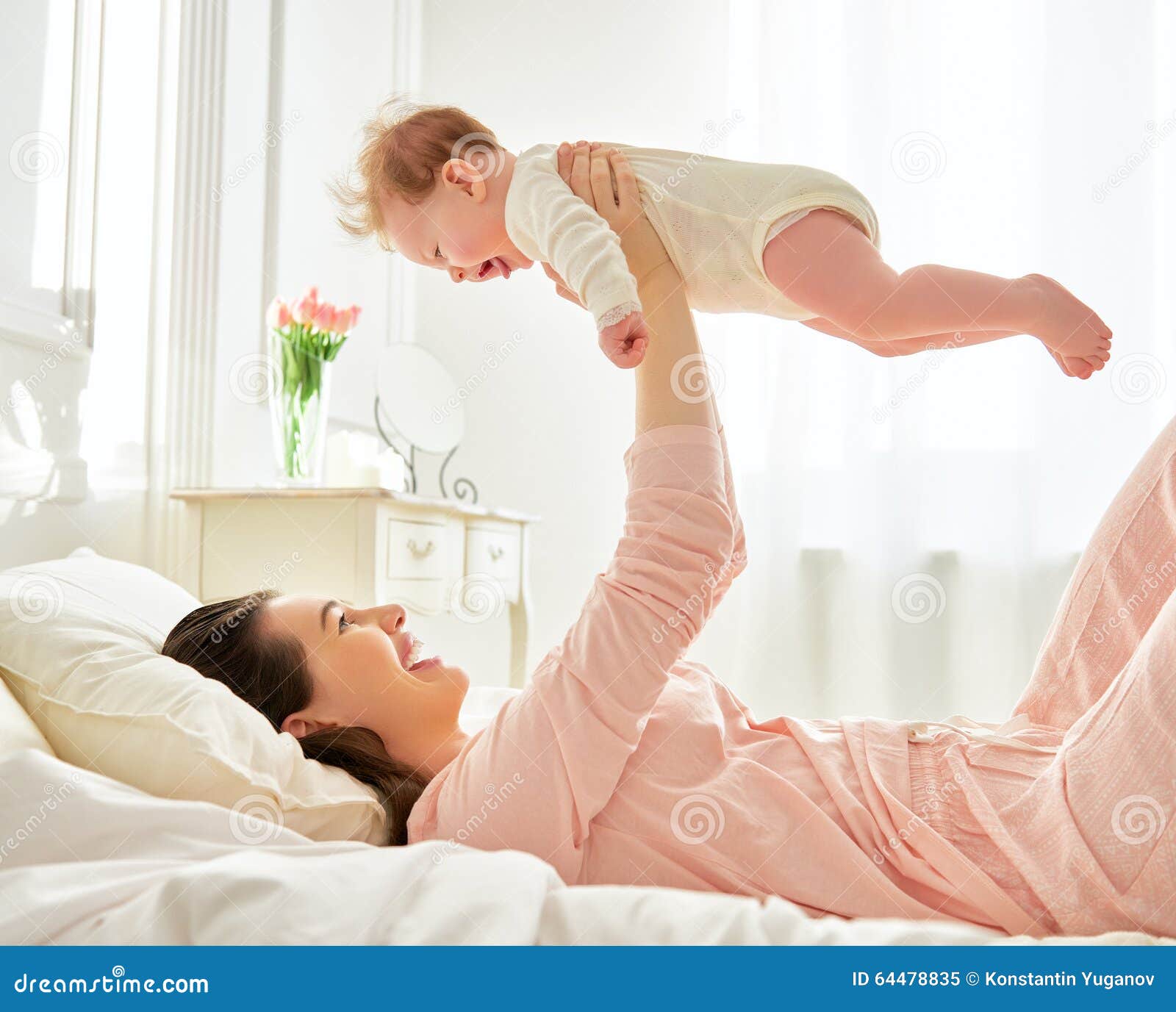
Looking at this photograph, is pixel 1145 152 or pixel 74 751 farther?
pixel 1145 152

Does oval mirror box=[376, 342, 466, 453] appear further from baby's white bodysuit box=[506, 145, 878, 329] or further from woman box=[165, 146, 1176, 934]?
woman box=[165, 146, 1176, 934]

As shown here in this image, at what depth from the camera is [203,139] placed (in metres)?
2.16

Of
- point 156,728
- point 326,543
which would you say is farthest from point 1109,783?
point 326,543

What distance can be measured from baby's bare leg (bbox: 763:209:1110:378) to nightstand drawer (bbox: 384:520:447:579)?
3.54 ft

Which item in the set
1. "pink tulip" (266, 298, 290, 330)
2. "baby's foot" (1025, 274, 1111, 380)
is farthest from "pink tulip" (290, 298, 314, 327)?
"baby's foot" (1025, 274, 1111, 380)

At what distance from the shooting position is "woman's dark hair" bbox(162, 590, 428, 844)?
111 centimetres

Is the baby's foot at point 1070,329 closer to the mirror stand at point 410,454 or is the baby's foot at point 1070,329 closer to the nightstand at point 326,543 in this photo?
the nightstand at point 326,543

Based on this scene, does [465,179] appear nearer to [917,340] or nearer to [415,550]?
[917,340]

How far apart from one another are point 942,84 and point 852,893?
262 centimetres

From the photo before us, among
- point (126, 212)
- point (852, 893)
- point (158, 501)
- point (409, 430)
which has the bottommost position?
point (852, 893)

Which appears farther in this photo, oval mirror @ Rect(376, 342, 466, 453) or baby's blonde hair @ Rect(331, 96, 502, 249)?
oval mirror @ Rect(376, 342, 466, 453)
